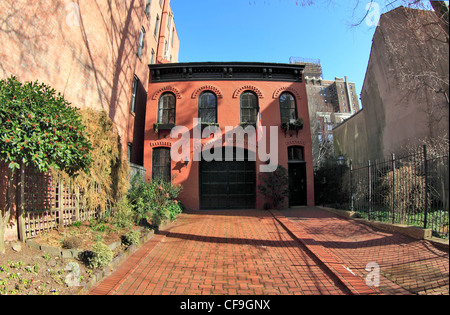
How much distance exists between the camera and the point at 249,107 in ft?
38.5

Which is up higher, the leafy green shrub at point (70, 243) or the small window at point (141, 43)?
the small window at point (141, 43)

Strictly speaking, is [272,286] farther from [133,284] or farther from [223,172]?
[223,172]

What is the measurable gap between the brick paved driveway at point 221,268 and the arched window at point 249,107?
688cm

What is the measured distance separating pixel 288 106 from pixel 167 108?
22.0 feet

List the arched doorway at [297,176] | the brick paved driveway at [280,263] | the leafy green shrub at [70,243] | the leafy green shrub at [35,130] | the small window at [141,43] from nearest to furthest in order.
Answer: the leafy green shrub at [35,130], the brick paved driveway at [280,263], the leafy green shrub at [70,243], the arched doorway at [297,176], the small window at [141,43]

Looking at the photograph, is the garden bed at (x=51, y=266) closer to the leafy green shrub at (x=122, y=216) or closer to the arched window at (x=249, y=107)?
the leafy green shrub at (x=122, y=216)

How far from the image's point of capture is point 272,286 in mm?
3301

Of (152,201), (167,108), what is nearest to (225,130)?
(167,108)

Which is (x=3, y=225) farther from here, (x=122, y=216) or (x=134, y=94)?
(x=134, y=94)

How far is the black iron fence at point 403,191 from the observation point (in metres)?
5.03

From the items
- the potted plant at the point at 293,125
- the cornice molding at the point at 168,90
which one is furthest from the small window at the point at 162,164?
the potted plant at the point at 293,125

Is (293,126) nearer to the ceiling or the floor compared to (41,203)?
nearer to the ceiling

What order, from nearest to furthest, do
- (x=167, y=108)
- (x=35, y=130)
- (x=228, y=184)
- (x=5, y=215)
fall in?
(x=35, y=130) < (x=5, y=215) < (x=228, y=184) < (x=167, y=108)
